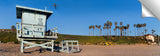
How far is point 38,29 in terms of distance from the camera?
1508cm

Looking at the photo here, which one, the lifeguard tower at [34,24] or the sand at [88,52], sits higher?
the lifeguard tower at [34,24]

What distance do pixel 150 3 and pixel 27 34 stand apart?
1452cm

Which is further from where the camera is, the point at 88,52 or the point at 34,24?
→ the point at 88,52

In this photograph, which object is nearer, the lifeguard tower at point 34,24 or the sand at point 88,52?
the sand at point 88,52

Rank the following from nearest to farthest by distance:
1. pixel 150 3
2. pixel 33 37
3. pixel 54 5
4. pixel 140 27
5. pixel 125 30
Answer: pixel 150 3 → pixel 33 37 → pixel 54 5 → pixel 125 30 → pixel 140 27

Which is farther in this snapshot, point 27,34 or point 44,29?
point 44,29

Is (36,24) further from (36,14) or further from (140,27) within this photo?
(140,27)

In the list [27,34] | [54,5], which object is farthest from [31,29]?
[54,5]

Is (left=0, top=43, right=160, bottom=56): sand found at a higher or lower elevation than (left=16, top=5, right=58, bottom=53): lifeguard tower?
lower

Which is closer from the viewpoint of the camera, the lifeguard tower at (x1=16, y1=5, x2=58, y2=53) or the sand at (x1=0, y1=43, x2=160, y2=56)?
the sand at (x1=0, y1=43, x2=160, y2=56)

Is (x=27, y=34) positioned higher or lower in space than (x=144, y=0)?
lower

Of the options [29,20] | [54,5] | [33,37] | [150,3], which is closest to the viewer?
[150,3]

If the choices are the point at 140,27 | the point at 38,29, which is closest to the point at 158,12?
the point at 38,29

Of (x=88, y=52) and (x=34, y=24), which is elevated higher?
(x=34, y=24)
